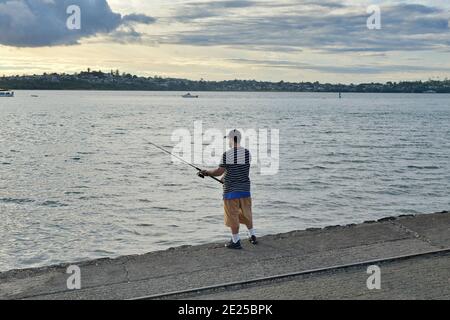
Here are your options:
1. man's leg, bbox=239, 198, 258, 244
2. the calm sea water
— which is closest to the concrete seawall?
man's leg, bbox=239, 198, 258, 244

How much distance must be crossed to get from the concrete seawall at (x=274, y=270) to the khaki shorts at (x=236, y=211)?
0.36 metres

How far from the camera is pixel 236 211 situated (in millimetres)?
9508

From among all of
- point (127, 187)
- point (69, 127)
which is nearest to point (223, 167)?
point (127, 187)

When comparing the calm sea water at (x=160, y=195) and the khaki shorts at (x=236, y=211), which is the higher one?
the khaki shorts at (x=236, y=211)

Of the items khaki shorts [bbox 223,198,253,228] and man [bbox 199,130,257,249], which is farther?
khaki shorts [bbox 223,198,253,228]

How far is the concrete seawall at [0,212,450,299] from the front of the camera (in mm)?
7309

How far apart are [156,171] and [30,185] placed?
598 centimetres

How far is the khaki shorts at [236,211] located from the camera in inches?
370

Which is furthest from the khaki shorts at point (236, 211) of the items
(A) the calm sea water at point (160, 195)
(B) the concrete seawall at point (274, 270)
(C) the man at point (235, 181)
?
(A) the calm sea water at point (160, 195)

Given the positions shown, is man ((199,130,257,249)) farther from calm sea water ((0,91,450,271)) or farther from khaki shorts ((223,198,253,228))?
calm sea water ((0,91,450,271))

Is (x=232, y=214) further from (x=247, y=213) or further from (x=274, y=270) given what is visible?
(x=274, y=270)

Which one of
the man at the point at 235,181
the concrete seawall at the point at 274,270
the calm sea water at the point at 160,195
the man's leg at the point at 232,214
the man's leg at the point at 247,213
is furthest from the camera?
the calm sea water at the point at 160,195

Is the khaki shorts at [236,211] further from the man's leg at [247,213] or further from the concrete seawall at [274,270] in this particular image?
the concrete seawall at [274,270]
